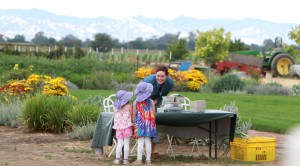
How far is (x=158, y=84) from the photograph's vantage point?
33.3ft

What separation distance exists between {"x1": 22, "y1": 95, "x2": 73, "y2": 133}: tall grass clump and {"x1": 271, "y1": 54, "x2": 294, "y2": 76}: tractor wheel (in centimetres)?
2637

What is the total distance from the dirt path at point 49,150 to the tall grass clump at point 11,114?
52 cm

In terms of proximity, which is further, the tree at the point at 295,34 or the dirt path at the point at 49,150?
the tree at the point at 295,34

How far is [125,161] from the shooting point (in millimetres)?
9453

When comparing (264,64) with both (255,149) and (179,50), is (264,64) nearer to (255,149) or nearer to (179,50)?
(179,50)

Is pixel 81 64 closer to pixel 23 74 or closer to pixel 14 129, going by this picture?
pixel 23 74

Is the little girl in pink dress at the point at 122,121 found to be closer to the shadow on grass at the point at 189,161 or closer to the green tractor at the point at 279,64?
the shadow on grass at the point at 189,161

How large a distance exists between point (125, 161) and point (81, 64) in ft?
77.1

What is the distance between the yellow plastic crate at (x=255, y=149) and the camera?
33.0ft

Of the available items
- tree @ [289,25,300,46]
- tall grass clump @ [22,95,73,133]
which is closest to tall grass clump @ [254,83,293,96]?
tall grass clump @ [22,95,73,133]

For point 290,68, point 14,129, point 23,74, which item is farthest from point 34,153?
point 290,68

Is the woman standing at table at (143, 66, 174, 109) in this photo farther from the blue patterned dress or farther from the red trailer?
the red trailer

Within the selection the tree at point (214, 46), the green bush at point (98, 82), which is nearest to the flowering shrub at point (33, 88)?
the green bush at point (98, 82)

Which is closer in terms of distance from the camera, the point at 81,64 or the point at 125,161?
Answer: the point at 125,161
